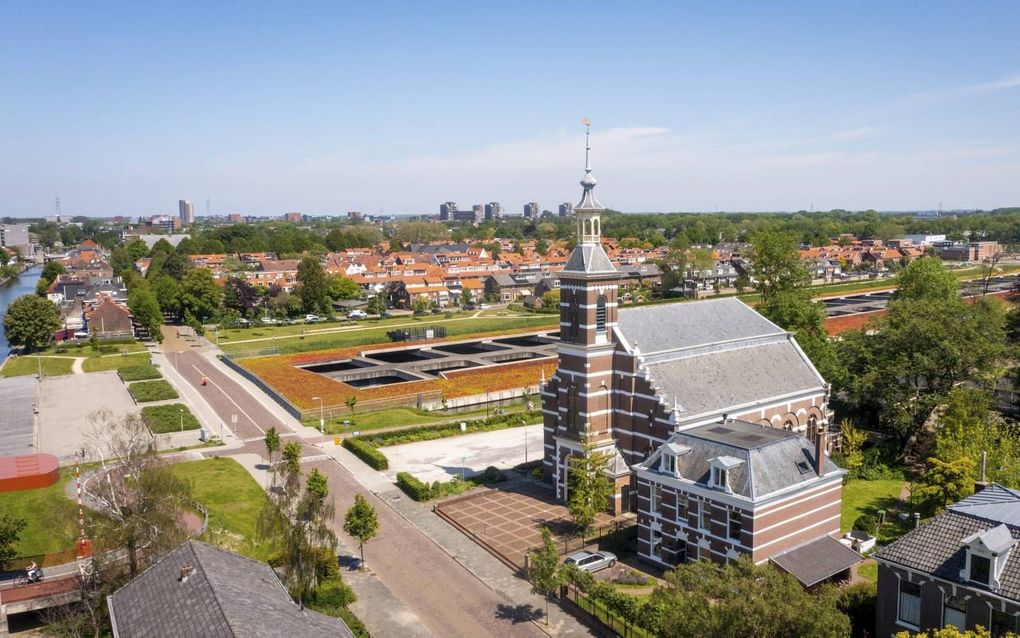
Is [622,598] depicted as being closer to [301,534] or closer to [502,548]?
[502,548]

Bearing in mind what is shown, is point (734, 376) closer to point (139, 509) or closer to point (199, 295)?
point (139, 509)

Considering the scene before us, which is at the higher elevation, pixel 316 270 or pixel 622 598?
pixel 316 270

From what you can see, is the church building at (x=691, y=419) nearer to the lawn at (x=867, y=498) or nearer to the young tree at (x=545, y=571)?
the lawn at (x=867, y=498)

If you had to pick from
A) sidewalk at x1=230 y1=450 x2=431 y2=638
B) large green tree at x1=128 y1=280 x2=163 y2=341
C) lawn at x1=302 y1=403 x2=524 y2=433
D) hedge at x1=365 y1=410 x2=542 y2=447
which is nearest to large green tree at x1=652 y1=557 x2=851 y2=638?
sidewalk at x1=230 y1=450 x2=431 y2=638

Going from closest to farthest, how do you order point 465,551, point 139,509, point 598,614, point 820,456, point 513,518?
point 139,509
point 598,614
point 820,456
point 465,551
point 513,518

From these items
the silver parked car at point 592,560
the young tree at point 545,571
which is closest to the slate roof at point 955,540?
the young tree at point 545,571

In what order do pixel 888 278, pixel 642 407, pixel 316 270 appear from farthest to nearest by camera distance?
pixel 888 278 → pixel 316 270 → pixel 642 407

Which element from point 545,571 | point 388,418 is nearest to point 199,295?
point 388,418

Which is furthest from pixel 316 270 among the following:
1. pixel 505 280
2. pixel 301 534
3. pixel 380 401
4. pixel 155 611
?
pixel 155 611
